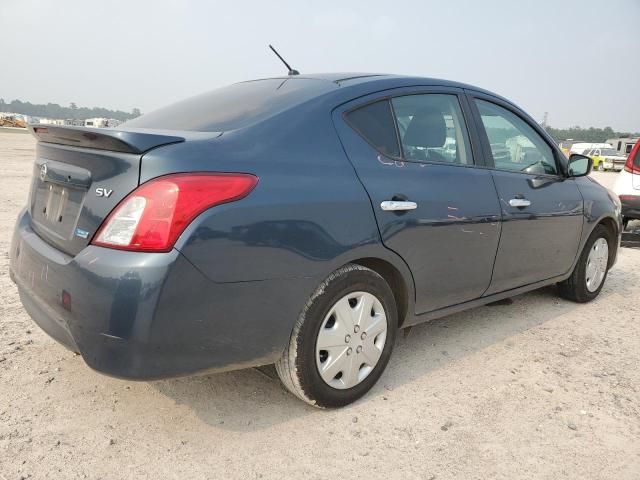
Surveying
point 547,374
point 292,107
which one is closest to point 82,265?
point 292,107

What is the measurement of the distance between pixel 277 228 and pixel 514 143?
7.39 ft

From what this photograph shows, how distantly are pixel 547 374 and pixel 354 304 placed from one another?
4.46 ft

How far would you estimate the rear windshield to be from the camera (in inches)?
96.7

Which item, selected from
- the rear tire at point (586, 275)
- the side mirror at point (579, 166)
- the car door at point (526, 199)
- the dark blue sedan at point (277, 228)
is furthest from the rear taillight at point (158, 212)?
the rear tire at point (586, 275)

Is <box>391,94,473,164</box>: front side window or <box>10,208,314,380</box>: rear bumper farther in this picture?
<box>391,94,473,164</box>: front side window

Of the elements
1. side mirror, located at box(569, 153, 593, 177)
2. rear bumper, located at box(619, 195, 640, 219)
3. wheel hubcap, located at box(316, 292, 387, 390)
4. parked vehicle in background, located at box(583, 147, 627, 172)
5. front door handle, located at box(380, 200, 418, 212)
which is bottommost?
wheel hubcap, located at box(316, 292, 387, 390)

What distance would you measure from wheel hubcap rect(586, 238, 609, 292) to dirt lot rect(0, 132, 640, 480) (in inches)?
45.2

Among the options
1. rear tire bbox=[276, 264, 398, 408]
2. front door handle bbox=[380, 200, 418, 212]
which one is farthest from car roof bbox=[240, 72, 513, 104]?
rear tire bbox=[276, 264, 398, 408]

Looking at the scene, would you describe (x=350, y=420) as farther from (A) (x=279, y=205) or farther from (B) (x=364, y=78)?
(B) (x=364, y=78)

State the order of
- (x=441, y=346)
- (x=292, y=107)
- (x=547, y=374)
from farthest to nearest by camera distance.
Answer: (x=441, y=346) → (x=547, y=374) → (x=292, y=107)

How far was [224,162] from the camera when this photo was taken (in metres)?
2.08

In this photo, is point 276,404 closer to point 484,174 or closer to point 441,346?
point 441,346

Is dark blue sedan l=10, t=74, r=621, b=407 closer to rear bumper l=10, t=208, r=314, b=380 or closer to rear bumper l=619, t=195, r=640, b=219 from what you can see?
rear bumper l=10, t=208, r=314, b=380

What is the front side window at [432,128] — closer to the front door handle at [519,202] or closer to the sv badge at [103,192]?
the front door handle at [519,202]
